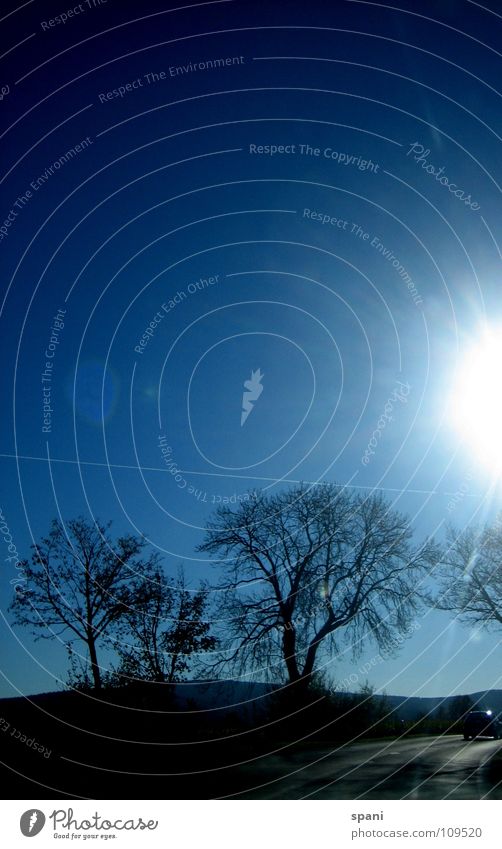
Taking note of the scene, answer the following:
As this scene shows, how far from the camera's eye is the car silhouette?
6301mm

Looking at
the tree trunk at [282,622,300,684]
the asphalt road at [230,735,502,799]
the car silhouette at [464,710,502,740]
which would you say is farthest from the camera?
the tree trunk at [282,622,300,684]

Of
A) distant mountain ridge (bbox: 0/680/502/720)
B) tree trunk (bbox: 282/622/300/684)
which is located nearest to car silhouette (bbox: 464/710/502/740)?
distant mountain ridge (bbox: 0/680/502/720)

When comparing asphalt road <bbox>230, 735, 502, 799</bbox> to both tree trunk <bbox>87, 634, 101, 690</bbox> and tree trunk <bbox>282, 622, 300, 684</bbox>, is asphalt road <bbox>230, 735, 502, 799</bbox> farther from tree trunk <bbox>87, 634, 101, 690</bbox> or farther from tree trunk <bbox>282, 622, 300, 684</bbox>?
tree trunk <bbox>87, 634, 101, 690</bbox>

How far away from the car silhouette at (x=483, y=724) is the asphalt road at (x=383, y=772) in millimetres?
92

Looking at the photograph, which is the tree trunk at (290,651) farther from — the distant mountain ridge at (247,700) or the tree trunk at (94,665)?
the tree trunk at (94,665)

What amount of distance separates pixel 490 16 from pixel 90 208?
379cm

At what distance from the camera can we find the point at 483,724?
6336 millimetres

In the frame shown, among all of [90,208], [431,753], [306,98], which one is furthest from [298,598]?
[306,98]

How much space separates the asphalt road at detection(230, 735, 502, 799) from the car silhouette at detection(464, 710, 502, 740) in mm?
92

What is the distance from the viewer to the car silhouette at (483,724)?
630cm

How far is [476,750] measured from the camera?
640 cm

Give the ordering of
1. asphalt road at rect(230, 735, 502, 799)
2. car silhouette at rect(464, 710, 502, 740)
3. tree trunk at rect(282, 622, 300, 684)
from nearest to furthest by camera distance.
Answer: asphalt road at rect(230, 735, 502, 799), car silhouette at rect(464, 710, 502, 740), tree trunk at rect(282, 622, 300, 684)
